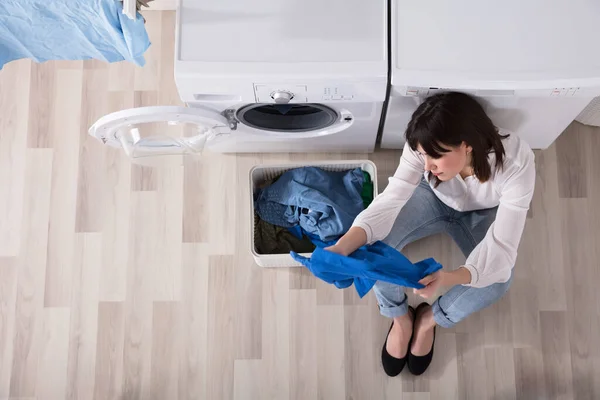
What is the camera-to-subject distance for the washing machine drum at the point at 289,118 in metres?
1.71

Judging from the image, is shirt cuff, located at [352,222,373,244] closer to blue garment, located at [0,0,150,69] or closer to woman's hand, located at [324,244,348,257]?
woman's hand, located at [324,244,348,257]

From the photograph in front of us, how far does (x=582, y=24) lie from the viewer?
54.8 inches

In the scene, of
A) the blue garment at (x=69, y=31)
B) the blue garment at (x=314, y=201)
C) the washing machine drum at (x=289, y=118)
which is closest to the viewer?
the blue garment at (x=69, y=31)

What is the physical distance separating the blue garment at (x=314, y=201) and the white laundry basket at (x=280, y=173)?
0.02 m

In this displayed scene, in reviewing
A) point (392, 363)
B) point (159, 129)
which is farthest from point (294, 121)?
point (392, 363)

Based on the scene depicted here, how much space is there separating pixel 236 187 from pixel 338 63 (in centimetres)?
79

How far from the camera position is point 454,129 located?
1.37 m

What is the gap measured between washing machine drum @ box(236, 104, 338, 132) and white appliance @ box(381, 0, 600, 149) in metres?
0.32

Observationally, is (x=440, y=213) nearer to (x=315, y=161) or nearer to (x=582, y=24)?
(x=315, y=161)

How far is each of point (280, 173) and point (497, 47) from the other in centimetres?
82

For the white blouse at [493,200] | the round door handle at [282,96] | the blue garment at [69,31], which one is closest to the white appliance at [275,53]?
the round door handle at [282,96]

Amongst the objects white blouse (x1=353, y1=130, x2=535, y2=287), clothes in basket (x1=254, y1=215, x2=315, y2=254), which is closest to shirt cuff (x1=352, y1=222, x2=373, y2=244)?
white blouse (x1=353, y1=130, x2=535, y2=287)

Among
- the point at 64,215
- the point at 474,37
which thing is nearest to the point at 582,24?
the point at 474,37

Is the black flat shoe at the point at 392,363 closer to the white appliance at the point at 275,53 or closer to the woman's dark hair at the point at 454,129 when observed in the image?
the woman's dark hair at the point at 454,129
